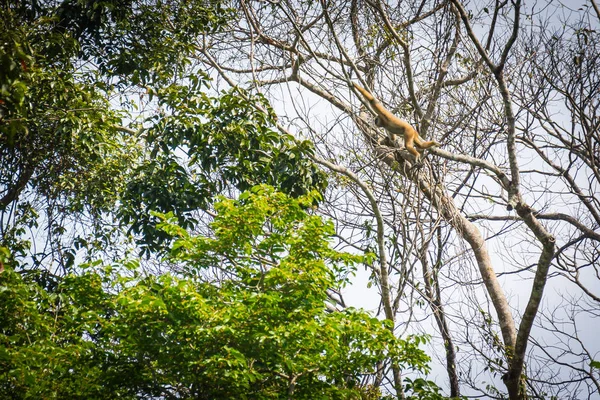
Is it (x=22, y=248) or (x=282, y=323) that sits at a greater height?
(x=22, y=248)

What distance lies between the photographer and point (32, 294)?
569 centimetres

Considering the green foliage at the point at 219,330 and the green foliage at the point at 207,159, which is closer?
the green foliage at the point at 219,330

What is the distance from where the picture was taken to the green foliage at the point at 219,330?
4562 millimetres

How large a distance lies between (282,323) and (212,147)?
264cm

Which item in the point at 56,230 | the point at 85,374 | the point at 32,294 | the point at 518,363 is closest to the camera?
the point at 85,374

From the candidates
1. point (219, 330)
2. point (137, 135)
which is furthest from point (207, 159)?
point (219, 330)

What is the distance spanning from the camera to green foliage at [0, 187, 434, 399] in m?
4.56

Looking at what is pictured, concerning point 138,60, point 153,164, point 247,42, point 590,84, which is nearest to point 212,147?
point 153,164

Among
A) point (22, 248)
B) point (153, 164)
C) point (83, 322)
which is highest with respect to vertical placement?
point (153, 164)

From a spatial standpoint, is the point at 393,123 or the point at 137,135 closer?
the point at 393,123

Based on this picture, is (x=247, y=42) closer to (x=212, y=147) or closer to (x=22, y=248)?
(x=212, y=147)

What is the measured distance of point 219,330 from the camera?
4484 mm

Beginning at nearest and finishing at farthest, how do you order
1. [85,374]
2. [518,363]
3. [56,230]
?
[85,374]
[518,363]
[56,230]

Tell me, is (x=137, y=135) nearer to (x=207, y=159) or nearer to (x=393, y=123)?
(x=207, y=159)
